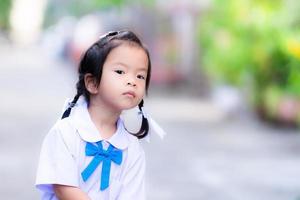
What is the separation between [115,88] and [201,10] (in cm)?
1698

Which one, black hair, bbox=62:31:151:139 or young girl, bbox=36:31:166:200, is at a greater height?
black hair, bbox=62:31:151:139

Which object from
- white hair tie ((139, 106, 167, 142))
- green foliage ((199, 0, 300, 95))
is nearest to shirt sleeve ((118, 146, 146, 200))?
white hair tie ((139, 106, 167, 142))

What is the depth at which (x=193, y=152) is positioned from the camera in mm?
10727

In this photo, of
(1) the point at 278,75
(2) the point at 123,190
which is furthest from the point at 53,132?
(1) the point at 278,75

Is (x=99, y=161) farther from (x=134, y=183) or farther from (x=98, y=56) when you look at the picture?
(x=98, y=56)

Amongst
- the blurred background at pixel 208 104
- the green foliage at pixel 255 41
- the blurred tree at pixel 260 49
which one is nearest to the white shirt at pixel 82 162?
the blurred background at pixel 208 104

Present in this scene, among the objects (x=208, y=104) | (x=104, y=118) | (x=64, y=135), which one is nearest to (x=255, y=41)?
(x=208, y=104)

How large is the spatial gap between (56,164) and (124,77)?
0.39 metres

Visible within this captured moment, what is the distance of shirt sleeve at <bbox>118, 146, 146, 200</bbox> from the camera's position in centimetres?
312

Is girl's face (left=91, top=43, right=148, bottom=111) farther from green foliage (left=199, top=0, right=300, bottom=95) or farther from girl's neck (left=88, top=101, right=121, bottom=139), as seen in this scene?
green foliage (left=199, top=0, right=300, bottom=95)

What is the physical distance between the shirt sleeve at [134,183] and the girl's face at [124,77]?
8.9 inches

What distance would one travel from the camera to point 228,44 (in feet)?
44.9

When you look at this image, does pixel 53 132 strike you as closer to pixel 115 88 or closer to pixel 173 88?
pixel 115 88

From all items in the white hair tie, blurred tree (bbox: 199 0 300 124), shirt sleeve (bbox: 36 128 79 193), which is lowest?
shirt sleeve (bbox: 36 128 79 193)
